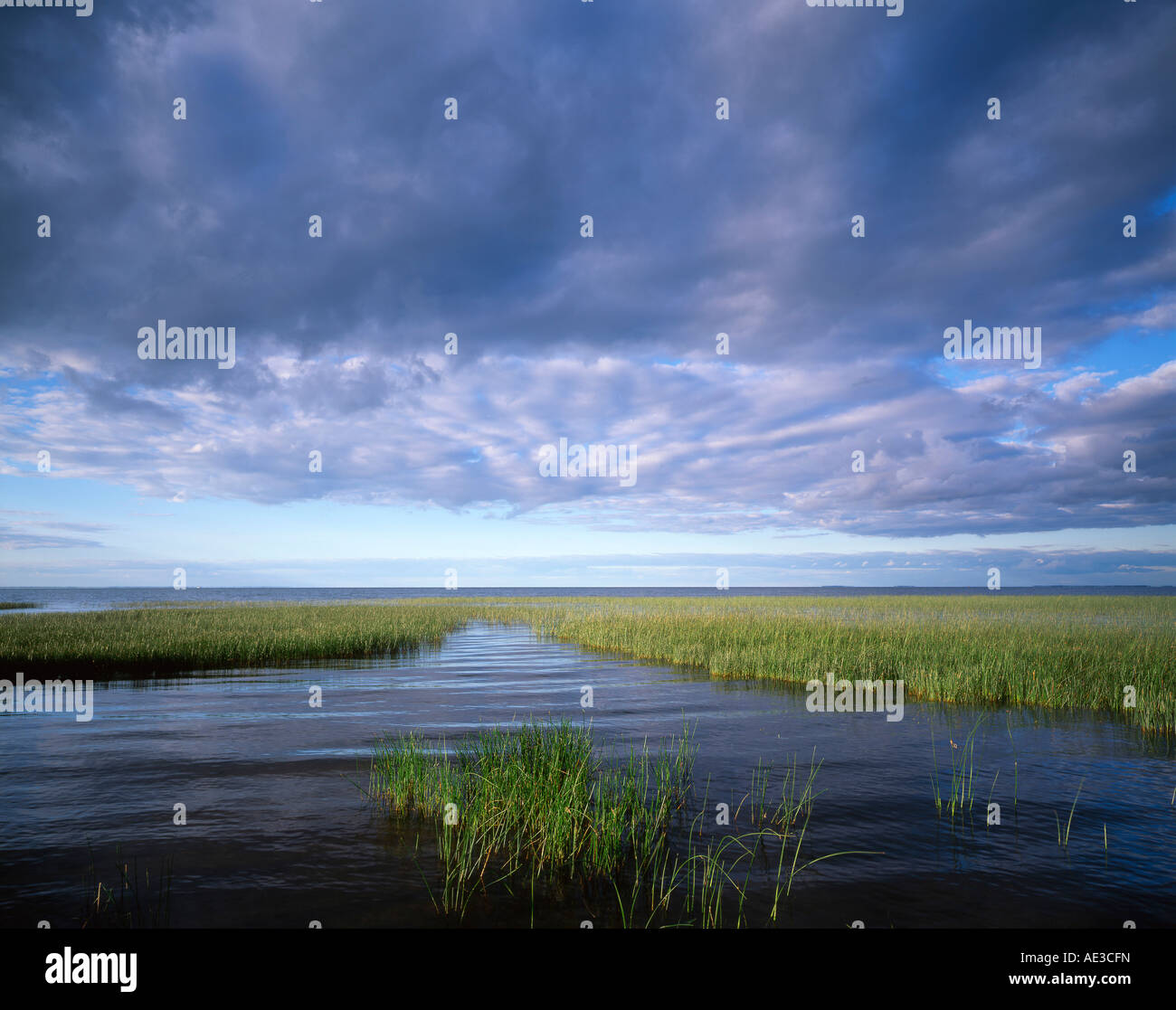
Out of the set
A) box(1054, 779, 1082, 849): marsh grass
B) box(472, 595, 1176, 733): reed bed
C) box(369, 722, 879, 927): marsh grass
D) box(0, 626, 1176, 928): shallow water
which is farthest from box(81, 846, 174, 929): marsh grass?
box(472, 595, 1176, 733): reed bed

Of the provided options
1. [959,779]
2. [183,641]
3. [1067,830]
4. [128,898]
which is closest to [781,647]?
[959,779]

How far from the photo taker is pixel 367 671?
25.3m

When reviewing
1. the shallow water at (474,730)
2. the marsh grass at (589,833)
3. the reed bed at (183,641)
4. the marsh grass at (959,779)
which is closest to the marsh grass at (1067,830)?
the shallow water at (474,730)

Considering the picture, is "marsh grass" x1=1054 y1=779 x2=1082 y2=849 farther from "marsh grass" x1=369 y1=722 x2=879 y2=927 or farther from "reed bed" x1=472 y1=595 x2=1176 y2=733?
"reed bed" x1=472 y1=595 x2=1176 y2=733

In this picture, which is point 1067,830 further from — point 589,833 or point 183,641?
point 183,641

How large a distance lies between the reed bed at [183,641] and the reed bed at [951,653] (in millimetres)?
11949

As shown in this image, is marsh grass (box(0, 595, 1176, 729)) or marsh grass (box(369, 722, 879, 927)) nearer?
marsh grass (box(369, 722, 879, 927))

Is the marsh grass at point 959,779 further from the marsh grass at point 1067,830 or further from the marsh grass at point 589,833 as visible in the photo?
the marsh grass at point 589,833

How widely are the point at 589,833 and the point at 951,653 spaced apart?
1935 centimetres

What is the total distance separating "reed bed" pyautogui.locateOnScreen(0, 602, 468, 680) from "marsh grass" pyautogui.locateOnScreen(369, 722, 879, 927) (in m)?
18.5

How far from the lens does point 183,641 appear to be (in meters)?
27.3

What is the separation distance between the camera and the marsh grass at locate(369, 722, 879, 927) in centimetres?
760
